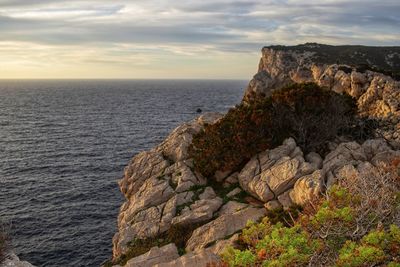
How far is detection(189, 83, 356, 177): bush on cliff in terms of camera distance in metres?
32.8

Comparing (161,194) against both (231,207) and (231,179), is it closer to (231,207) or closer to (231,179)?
(231,179)

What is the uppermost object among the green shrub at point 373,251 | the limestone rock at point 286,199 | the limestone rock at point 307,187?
the green shrub at point 373,251

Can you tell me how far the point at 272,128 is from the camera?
112 ft

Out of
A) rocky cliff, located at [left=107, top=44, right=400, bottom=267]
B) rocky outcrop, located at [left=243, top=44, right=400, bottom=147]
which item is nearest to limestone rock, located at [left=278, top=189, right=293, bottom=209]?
A: rocky cliff, located at [left=107, top=44, right=400, bottom=267]

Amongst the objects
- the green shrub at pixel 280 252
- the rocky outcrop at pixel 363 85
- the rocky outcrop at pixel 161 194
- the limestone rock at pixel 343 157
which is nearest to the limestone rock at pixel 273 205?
the rocky outcrop at pixel 161 194

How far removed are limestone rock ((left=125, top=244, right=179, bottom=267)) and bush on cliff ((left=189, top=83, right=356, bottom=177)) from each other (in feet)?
28.8

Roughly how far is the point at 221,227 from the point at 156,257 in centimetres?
486

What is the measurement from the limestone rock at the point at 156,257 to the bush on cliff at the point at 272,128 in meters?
8.79

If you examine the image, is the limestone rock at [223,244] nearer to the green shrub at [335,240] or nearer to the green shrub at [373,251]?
the green shrub at [335,240]

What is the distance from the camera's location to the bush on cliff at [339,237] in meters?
12.1

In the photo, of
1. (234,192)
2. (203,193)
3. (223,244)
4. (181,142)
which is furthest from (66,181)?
(223,244)

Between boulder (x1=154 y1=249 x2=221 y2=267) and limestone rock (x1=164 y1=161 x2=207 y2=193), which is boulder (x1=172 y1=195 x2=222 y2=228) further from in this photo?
boulder (x1=154 y1=249 x2=221 y2=267)

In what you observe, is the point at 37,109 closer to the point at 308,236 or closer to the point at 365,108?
the point at 365,108

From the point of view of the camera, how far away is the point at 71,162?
7356 centimetres
